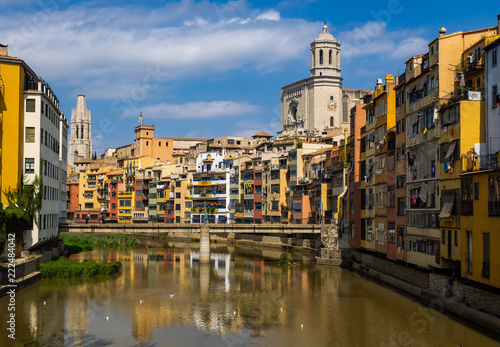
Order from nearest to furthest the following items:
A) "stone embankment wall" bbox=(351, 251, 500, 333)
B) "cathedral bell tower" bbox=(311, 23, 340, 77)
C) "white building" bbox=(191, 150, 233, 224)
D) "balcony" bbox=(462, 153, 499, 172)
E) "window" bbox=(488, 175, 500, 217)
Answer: "window" bbox=(488, 175, 500, 217) → "stone embankment wall" bbox=(351, 251, 500, 333) → "balcony" bbox=(462, 153, 499, 172) → "white building" bbox=(191, 150, 233, 224) → "cathedral bell tower" bbox=(311, 23, 340, 77)

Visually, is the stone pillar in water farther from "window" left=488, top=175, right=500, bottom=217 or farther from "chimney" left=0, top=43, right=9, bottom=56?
"window" left=488, top=175, right=500, bottom=217

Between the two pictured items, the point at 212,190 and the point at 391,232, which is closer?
the point at 391,232

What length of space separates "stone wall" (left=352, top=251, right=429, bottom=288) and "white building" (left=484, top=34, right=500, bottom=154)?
10.5 meters

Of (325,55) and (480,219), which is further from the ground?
(325,55)

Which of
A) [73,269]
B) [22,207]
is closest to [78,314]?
[22,207]

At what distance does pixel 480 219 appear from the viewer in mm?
30922

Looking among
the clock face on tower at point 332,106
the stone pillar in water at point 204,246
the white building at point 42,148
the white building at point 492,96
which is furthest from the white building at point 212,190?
the white building at point 492,96

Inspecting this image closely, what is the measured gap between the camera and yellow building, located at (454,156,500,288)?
29359mm

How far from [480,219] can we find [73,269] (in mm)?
33945

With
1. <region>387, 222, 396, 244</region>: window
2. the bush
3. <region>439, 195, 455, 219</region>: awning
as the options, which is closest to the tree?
the bush

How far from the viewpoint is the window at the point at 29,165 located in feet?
157

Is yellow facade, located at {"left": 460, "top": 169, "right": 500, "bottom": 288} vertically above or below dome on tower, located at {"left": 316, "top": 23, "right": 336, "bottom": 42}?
below

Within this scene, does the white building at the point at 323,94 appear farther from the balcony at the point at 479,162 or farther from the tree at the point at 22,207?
the balcony at the point at 479,162

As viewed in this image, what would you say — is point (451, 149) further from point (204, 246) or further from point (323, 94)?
point (323, 94)
